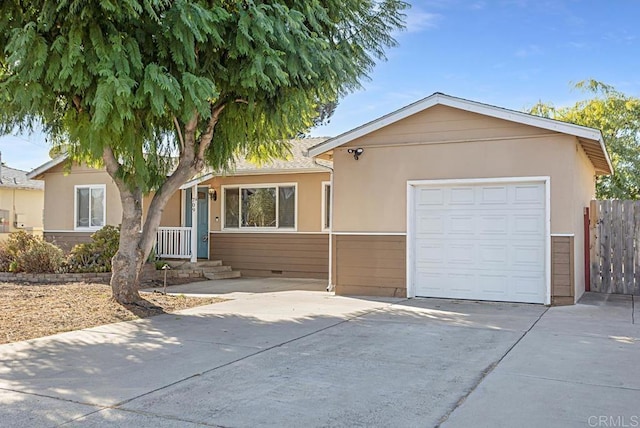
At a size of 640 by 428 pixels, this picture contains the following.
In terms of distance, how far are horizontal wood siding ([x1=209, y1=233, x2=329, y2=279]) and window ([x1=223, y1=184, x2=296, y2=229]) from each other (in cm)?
32

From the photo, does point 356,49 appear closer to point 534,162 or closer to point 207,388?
point 534,162

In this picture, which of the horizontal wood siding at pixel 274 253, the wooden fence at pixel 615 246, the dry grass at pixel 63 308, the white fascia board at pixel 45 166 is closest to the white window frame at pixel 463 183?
the wooden fence at pixel 615 246

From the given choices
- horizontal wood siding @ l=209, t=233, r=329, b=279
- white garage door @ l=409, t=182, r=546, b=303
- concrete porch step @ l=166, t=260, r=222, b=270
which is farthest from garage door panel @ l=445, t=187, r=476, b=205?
concrete porch step @ l=166, t=260, r=222, b=270

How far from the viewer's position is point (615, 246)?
39.7ft

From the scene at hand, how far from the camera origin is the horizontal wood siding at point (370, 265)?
11.4m

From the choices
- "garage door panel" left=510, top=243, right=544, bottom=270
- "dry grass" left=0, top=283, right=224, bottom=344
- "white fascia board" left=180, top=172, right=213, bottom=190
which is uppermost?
"white fascia board" left=180, top=172, right=213, bottom=190

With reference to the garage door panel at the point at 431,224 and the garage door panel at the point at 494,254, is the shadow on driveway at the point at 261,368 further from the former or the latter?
the garage door panel at the point at 431,224

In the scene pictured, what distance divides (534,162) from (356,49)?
3.86 m

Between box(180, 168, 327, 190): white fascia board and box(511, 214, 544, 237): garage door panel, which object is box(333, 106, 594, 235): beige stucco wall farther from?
box(180, 168, 327, 190): white fascia board

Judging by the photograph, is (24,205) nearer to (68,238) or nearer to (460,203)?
(68,238)

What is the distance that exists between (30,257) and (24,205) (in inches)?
471

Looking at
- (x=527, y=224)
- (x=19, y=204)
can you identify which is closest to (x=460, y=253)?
(x=527, y=224)

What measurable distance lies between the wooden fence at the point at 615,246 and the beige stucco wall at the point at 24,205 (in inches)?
872

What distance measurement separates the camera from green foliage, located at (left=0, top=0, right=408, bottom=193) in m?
7.31
